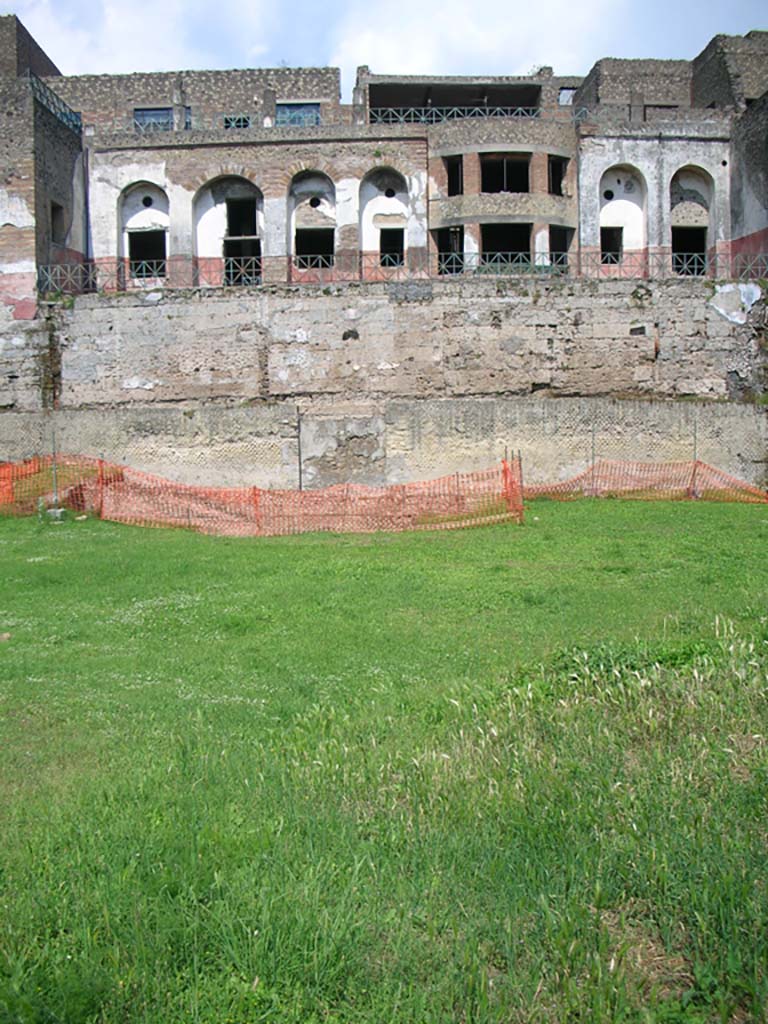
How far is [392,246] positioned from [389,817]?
28.2 metres

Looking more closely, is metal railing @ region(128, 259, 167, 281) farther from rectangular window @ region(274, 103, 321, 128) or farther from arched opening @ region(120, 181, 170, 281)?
rectangular window @ region(274, 103, 321, 128)

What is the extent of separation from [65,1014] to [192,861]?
93cm

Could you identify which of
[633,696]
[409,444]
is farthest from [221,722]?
[409,444]

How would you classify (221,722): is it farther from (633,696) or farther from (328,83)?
(328,83)

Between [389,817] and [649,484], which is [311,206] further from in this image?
[389,817]

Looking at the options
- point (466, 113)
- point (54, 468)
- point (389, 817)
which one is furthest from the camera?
point (466, 113)

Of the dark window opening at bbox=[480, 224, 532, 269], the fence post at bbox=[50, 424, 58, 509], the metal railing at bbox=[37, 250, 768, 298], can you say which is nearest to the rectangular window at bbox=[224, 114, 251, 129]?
the metal railing at bbox=[37, 250, 768, 298]

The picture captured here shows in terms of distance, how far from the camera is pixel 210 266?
29688 millimetres

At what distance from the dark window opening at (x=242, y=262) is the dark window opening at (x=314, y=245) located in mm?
1386

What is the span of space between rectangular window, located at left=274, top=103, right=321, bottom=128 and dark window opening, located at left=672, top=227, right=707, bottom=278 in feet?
46.2

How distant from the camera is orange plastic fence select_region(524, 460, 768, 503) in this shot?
19.3 m

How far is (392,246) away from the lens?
1204 inches

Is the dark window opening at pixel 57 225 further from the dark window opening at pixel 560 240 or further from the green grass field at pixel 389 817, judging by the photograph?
the green grass field at pixel 389 817

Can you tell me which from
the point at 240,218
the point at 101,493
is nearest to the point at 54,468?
the point at 101,493
